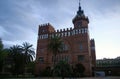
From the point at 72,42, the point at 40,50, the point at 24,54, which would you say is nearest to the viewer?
the point at 24,54

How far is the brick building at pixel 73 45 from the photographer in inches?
2124

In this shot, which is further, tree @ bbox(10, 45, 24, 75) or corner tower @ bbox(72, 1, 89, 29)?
corner tower @ bbox(72, 1, 89, 29)

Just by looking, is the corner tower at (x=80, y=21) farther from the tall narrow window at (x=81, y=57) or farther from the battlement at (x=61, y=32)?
the tall narrow window at (x=81, y=57)

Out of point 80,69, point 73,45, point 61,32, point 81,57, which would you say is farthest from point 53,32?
point 80,69

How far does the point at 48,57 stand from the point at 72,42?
12.6 m

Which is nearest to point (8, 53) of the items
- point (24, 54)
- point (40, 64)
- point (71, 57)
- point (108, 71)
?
point (24, 54)

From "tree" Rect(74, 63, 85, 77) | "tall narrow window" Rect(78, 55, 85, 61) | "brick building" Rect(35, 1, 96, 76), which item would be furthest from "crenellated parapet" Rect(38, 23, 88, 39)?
"tree" Rect(74, 63, 85, 77)

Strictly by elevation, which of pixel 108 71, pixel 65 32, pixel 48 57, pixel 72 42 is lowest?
pixel 108 71

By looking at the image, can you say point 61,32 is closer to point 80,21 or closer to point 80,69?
point 80,21

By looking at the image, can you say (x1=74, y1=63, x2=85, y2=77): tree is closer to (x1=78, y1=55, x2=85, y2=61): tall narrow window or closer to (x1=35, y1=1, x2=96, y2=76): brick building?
(x1=35, y1=1, x2=96, y2=76): brick building

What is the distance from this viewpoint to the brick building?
177 ft

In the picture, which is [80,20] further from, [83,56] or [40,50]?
[40,50]

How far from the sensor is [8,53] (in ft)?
165

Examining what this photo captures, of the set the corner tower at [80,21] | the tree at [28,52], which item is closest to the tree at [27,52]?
the tree at [28,52]
